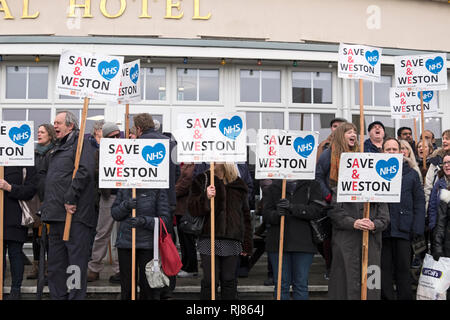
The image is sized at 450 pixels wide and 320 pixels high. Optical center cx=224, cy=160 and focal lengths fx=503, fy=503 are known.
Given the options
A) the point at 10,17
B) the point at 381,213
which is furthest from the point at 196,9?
the point at 381,213

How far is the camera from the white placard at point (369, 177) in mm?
5215

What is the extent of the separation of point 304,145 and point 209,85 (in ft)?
16.7

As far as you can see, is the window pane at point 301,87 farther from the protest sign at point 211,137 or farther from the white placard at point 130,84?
the protest sign at point 211,137

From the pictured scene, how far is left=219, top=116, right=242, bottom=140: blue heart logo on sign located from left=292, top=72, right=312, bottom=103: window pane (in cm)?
523

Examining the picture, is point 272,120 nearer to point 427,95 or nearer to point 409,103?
point 409,103

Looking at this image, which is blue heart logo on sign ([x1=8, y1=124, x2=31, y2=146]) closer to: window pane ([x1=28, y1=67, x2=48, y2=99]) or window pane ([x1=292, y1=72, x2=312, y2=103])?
window pane ([x1=28, y1=67, x2=48, y2=99])

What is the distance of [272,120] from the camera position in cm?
1041

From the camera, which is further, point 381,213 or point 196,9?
point 196,9

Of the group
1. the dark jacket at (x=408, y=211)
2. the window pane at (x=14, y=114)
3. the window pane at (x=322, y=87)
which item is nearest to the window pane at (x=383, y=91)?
the window pane at (x=322, y=87)

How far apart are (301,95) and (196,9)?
282cm

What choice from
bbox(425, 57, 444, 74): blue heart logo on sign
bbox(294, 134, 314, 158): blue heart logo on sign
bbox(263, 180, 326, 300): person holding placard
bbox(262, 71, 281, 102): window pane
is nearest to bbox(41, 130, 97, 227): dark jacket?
bbox(263, 180, 326, 300): person holding placard

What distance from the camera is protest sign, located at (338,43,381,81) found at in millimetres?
6199
